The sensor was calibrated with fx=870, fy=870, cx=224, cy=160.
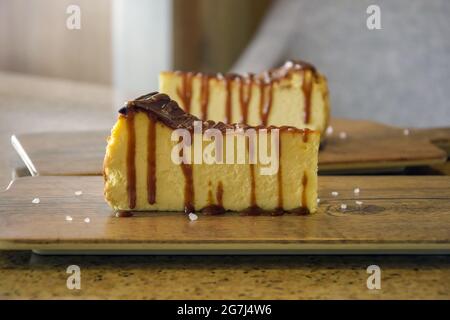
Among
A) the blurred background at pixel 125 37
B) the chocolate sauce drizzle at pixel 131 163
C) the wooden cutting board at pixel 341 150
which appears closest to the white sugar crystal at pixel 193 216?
the chocolate sauce drizzle at pixel 131 163

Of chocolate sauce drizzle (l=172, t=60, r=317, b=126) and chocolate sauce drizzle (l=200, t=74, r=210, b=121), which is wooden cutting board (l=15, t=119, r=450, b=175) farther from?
chocolate sauce drizzle (l=200, t=74, r=210, b=121)

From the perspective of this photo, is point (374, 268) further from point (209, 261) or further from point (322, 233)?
point (209, 261)

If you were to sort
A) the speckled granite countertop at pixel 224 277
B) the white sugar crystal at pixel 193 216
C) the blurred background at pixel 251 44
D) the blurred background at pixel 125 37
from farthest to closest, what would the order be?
the blurred background at pixel 125 37 < the blurred background at pixel 251 44 < the white sugar crystal at pixel 193 216 < the speckled granite countertop at pixel 224 277

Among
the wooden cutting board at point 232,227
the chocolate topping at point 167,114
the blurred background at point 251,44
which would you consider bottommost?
the wooden cutting board at point 232,227

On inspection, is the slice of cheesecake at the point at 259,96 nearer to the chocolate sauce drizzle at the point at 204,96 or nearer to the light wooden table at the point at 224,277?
the chocolate sauce drizzle at the point at 204,96

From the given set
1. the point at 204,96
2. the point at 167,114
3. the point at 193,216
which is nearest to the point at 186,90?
the point at 204,96

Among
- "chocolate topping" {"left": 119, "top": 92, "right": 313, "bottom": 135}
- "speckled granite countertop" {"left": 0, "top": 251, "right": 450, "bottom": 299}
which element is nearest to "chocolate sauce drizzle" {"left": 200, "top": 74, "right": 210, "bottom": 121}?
"chocolate topping" {"left": 119, "top": 92, "right": 313, "bottom": 135}
